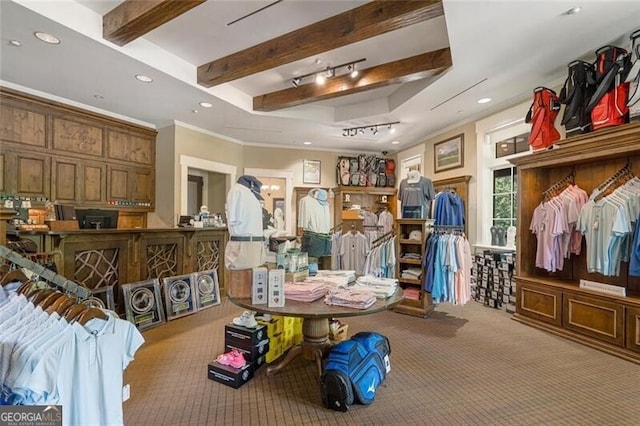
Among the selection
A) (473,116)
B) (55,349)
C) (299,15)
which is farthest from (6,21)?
(473,116)

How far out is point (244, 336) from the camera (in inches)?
101

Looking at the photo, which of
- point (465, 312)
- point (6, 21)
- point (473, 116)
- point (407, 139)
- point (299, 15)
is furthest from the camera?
point (407, 139)

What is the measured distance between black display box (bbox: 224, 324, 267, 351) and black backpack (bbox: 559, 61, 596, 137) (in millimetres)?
3777

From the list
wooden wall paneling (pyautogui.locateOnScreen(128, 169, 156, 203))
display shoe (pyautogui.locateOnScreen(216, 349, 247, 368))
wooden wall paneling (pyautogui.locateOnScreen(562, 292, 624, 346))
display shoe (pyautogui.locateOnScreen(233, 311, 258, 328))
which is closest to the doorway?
wooden wall paneling (pyautogui.locateOnScreen(128, 169, 156, 203))

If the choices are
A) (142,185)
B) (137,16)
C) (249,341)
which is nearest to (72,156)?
(142,185)

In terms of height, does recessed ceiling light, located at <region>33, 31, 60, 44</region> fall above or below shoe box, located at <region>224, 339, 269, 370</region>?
above

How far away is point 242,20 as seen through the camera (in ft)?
9.68

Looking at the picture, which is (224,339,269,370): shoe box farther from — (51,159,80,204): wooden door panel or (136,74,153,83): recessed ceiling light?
(51,159,80,204): wooden door panel

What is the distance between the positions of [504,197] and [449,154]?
→ 126 centimetres

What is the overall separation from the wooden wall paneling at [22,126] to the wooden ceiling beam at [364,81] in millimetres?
2761

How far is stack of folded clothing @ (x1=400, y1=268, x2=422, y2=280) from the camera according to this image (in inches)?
161

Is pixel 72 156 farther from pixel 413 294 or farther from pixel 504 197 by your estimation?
pixel 504 197

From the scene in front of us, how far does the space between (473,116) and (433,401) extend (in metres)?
4.25

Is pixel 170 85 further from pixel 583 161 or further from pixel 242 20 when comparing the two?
pixel 583 161
